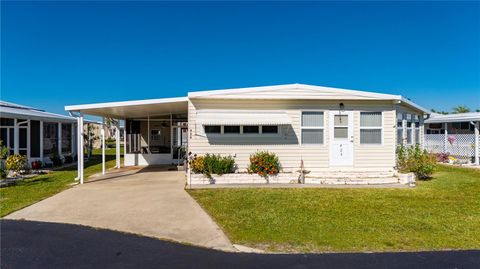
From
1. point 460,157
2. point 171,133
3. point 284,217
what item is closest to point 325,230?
point 284,217

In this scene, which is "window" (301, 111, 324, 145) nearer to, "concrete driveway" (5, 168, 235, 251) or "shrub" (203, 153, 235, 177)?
"shrub" (203, 153, 235, 177)

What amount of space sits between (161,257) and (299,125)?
8061 millimetres

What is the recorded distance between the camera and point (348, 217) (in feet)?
21.3

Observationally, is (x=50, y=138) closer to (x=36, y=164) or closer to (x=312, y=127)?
(x=36, y=164)

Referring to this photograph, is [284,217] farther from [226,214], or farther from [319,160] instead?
[319,160]

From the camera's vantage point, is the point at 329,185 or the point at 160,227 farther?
the point at 329,185

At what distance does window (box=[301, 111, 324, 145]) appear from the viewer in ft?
38.2

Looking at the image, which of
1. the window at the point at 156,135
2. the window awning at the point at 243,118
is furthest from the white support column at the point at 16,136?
the window awning at the point at 243,118

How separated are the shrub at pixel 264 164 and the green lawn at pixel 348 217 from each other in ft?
4.54

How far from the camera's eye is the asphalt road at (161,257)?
165 inches

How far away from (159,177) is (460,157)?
16.5 metres

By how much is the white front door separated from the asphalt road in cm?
710

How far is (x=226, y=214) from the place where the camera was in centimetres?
677

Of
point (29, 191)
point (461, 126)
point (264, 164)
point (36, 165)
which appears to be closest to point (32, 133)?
point (36, 165)
